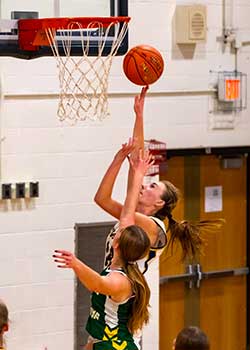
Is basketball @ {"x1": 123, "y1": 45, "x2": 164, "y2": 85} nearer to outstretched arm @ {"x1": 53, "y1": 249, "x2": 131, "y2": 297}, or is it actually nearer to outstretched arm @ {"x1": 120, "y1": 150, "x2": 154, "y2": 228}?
outstretched arm @ {"x1": 120, "y1": 150, "x2": 154, "y2": 228}

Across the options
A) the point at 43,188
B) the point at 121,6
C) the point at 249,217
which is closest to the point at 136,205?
the point at 121,6

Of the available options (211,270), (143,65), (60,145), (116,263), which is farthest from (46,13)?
(211,270)

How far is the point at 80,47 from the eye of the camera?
17.6 ft

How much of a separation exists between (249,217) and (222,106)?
1172mm

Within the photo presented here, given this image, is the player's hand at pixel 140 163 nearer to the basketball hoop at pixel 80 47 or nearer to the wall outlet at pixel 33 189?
the basketball hoop at pixel 80 47

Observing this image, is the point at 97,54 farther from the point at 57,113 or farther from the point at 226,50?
the point at 226,50

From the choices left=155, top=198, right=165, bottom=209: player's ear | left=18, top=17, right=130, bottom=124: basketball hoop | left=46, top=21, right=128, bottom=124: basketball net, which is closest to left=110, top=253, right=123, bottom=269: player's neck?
left=155, top=198, right=165, bottom=209: player's ear

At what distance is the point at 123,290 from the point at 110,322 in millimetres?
269

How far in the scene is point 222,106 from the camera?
24.6 feet

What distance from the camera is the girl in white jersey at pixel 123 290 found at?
457 centimetres

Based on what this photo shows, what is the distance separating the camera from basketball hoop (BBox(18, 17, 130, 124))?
16.7 feet

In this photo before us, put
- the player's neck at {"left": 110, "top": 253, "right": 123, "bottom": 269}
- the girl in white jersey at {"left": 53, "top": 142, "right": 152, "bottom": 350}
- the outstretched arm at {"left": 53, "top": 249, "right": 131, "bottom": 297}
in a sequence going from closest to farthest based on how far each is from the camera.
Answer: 1. the outstretched arm at {"left": 53, "top": 249, "right": 131, "bottom": 297}
2. the girl in white jersey at {"left": 53, "top": 142, "right": 152, "bottom": 350}
3. the player's neck at {"left": 110, "top": 253, "right": 123, "bottom": 269}

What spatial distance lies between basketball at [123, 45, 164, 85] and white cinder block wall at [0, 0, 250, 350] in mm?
1613

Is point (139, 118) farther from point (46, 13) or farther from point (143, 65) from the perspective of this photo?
point (46, 13)
